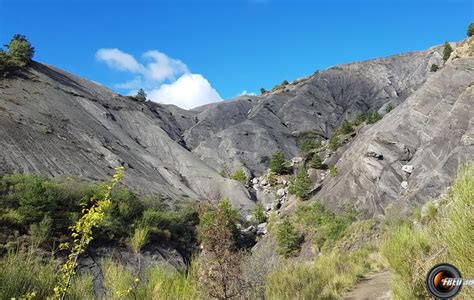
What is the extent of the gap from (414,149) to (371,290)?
31.3 m

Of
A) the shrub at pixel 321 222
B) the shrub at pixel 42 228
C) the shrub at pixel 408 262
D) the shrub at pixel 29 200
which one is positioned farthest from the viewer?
the shrub at pixel 321 222

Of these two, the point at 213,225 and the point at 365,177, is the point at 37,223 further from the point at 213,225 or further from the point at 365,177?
the point at 365,177

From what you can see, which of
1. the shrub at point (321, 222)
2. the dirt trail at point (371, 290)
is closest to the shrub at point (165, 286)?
the dirt trail at point (371, 290)

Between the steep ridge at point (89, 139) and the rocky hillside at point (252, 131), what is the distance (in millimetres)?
215

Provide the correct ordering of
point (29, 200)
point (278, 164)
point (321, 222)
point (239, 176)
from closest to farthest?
point (29, 200)
point (321, 222)
point (278, 164)
point (239, 176)

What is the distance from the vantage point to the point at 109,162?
51.2 m

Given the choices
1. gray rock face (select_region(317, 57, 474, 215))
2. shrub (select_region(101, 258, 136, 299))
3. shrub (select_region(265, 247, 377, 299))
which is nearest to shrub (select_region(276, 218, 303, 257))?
gray rock face (select_region(317, 57, 474, 215))

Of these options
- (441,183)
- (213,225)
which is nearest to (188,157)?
(441,183)

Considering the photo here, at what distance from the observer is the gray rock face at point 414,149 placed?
29.1 m

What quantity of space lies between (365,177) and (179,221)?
18.5 metres

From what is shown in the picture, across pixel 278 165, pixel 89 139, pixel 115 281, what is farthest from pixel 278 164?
pixel 115 281

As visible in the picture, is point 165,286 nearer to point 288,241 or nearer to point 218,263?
point 218,263

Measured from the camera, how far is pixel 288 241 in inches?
1273

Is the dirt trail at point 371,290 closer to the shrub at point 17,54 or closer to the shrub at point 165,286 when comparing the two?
the shrub at point 165,286
